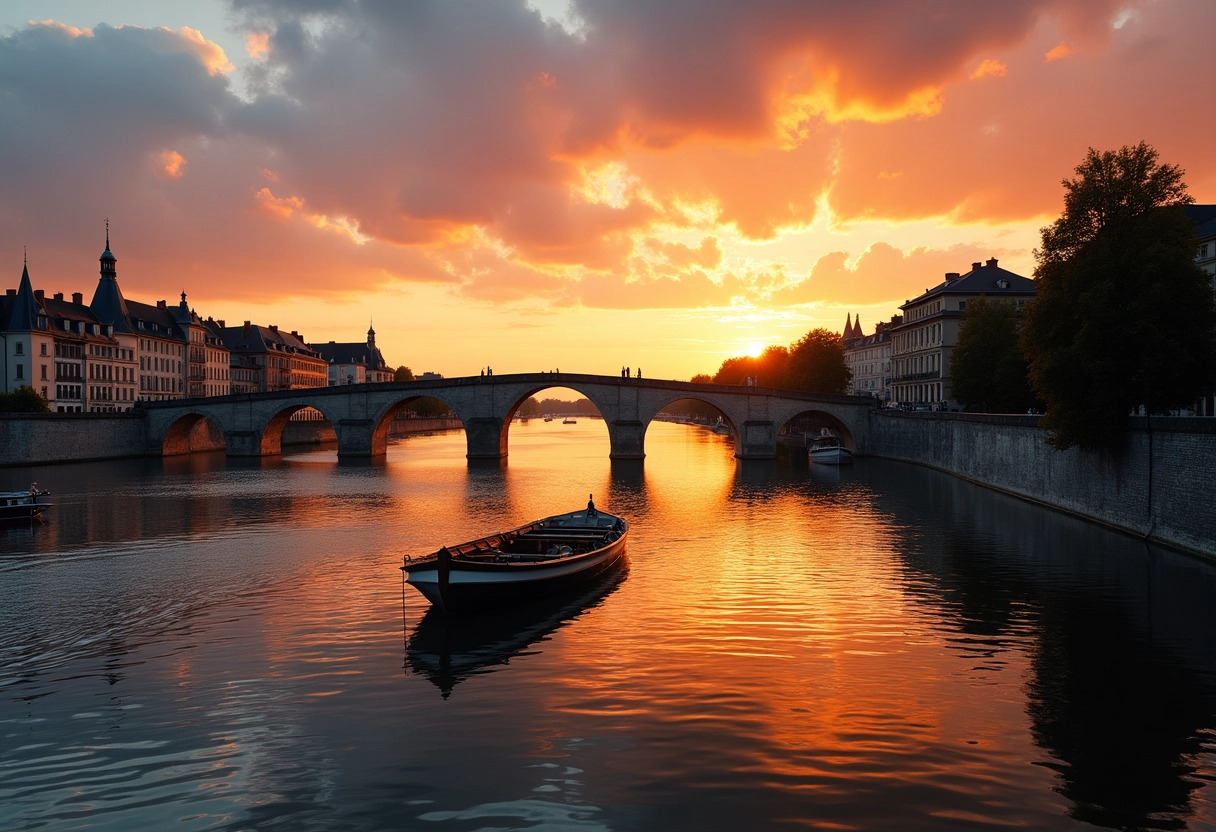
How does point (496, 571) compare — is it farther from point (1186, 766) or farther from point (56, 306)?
point (56, 306)

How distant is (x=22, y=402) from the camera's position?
7244 cm

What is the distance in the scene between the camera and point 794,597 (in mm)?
23438

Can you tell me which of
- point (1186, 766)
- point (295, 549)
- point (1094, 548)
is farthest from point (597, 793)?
point (1094, 548)

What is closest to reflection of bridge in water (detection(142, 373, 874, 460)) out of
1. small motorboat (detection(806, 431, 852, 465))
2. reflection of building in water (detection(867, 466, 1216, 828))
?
small motorboat (detection(806, 431, 852, 465))

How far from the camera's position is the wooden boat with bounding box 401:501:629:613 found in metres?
20.8

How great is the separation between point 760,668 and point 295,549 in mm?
20479

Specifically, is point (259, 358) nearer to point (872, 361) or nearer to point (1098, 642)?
point (872, 361)

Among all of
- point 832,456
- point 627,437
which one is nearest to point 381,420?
point 627,437

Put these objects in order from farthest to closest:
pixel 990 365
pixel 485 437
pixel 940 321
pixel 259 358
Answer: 1. pixel 259 358
2. pixel 940 321
3. pixel 485 437
4. pixel 990 365

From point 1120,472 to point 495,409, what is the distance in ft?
186

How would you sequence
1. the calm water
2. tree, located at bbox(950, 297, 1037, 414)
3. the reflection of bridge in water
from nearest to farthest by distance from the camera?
the calm water
tree, located at bbox(950, 297, 1037, 414)
the reflection of bridge in water

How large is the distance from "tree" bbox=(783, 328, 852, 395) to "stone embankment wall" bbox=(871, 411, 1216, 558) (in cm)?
4071

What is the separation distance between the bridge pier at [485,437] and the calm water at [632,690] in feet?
155

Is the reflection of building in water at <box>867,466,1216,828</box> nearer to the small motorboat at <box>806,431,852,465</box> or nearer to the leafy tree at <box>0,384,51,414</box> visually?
the small motorboat at <box>806,431,852,465</box>
